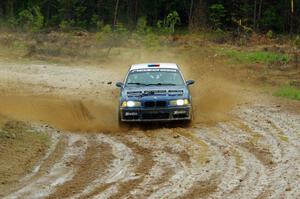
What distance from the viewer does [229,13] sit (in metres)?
62.4

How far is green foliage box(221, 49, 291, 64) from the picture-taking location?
2880cm

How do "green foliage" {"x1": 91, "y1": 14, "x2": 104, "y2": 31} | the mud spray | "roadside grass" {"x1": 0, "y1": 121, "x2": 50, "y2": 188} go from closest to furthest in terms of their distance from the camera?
"roadside grass" {"x1": 0, "y1": 121, "x2": 50, "y2": 188}
the mud spray
"green foliage" {"x1": 91, "y1": 14, "x2": 104, "y2": 31}

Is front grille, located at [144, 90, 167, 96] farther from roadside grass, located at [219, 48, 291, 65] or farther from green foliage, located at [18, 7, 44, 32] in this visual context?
green foliage, located at [18, 7, 44, 32]

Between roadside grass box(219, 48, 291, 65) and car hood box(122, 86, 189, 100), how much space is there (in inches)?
576

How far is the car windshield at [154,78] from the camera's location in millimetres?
15461

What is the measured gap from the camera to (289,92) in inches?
805

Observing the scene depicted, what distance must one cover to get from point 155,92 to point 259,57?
16556mm

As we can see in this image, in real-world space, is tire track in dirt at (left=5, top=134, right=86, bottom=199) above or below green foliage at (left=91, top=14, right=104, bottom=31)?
below

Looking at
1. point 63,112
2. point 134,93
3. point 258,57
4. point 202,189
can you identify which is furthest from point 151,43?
point 202,189

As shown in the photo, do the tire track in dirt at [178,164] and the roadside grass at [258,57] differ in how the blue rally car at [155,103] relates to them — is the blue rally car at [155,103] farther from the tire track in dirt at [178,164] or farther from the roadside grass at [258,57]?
the roadside grass at [258,57]

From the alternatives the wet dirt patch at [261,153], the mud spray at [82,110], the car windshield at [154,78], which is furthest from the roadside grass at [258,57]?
the wet dirt patch at [261,153]

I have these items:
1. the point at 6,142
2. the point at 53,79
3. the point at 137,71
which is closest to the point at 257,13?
the point at 53,79

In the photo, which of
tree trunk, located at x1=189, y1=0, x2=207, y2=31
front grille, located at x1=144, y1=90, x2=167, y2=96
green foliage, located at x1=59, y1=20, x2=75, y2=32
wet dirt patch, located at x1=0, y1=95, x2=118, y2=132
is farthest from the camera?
tree trunk, located at x1=189, y1=0, x2=207, y2=31

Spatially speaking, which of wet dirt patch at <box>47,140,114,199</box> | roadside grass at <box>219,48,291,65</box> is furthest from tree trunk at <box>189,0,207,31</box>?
wet dirt patch at <box>47,140,114,199</box>
